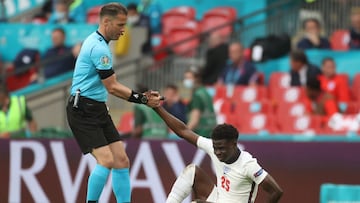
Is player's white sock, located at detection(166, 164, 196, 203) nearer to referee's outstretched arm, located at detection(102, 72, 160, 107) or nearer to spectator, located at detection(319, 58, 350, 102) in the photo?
referee's outstretched arm, located at detection(102, 72, 160, 107)

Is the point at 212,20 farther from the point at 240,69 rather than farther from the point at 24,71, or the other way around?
the point at 24,71

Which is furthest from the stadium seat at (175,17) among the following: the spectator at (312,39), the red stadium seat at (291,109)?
the red stadium seat at (291,109)

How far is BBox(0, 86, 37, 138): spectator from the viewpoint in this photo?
1545 centimetres

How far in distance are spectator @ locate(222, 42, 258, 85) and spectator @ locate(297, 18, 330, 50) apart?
105cm

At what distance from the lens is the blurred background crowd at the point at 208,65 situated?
1616 cm

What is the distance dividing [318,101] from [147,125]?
8.87 ft

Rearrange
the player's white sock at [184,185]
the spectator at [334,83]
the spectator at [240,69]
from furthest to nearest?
1. the spectator at [240,69]
2. the spectator at [334,83]
3. the player's white sock at [184,185]

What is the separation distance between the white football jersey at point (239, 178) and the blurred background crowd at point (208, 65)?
4.15 m

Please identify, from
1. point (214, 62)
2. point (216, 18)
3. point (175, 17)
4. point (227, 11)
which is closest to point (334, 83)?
point (214, 62)

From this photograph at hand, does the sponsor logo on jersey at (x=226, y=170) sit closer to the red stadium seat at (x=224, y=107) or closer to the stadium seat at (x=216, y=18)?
the red stadium seat at (x=224, y=107)

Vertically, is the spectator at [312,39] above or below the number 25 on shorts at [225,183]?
above

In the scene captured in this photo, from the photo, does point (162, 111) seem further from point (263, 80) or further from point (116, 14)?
point (263, 80)

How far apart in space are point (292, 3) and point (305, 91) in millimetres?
3079

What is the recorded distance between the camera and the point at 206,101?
1571 cm
